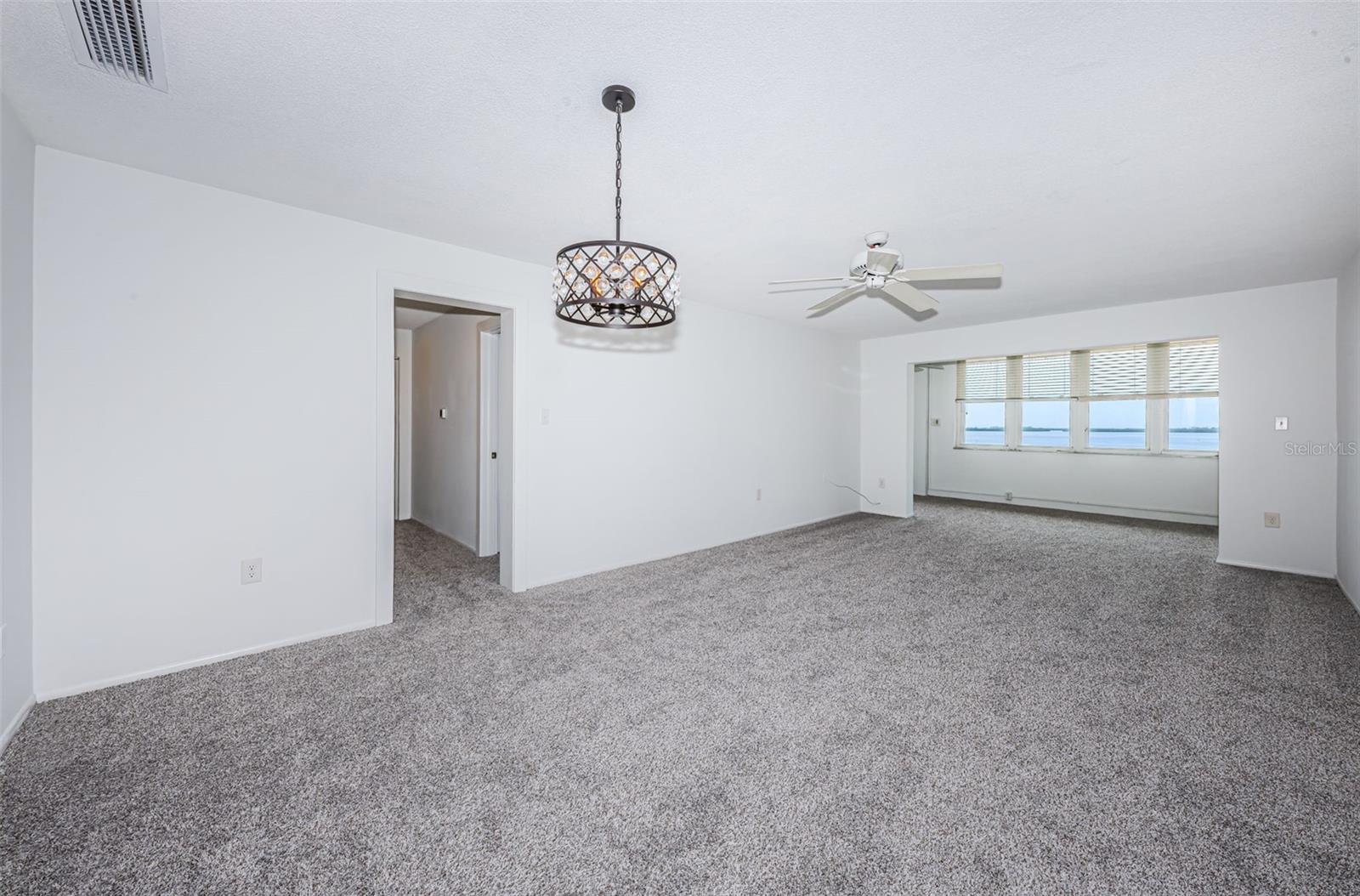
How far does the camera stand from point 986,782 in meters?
1.71

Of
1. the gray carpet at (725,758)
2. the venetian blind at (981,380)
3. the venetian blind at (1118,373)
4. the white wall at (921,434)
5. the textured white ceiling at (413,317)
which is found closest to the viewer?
the gray carpet at (725,758)

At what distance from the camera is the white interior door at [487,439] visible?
14.5 feet

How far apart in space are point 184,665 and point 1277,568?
7.14 meters

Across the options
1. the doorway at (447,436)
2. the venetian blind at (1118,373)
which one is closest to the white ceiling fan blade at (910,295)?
the doorway at (447,436)

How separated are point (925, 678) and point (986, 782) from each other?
0.71 meters

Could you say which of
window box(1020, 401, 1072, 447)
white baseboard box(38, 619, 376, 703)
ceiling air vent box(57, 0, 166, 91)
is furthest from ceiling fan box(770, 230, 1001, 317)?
window box(1020, 401, 1072, 447)

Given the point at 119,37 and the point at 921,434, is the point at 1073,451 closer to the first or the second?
the point at 921,434

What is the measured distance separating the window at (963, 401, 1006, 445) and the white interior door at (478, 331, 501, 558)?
6.63 meters

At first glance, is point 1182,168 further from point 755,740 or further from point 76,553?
point 76,553

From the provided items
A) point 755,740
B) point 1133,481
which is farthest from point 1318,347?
point 755,740

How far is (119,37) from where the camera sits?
1.53 metres

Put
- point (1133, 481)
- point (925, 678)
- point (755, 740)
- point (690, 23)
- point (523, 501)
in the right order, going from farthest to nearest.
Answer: point (1133, 481), point (523, 501), point (925, 678), point (755, 740), point (690, 23)

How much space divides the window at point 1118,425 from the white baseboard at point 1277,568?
245 centimetres

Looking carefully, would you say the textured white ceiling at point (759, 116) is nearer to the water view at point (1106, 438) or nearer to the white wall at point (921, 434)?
the water view at point (1106, 438)
